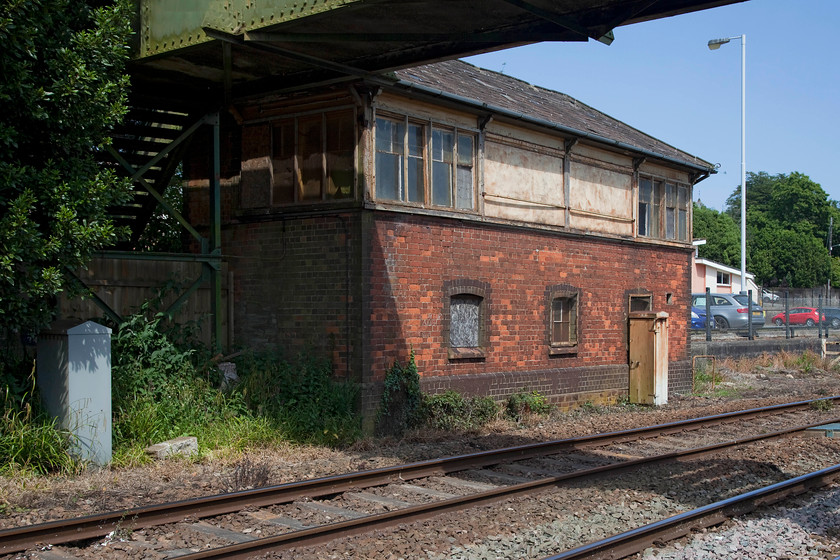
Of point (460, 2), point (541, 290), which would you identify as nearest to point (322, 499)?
point (460, 2)

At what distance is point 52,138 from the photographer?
9133 mm

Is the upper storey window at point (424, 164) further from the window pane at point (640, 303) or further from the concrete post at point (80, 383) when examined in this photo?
the window pane at point (640, 303)

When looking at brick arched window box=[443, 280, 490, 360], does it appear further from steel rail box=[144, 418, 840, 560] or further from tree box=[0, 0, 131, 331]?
tree box=[0, 0, 131, 331]

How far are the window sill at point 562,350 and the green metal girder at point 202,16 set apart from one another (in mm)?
9092

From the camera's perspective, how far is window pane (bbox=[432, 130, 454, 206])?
45.6 feet

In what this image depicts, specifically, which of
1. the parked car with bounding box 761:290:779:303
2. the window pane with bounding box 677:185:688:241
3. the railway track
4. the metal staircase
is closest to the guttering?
the window pane with bounding box 677:185:688:241

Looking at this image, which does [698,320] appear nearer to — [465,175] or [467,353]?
[467,353]

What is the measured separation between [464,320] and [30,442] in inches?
297

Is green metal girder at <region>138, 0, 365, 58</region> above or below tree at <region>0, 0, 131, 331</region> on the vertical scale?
above

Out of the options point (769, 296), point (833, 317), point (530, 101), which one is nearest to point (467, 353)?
point (530, 101)

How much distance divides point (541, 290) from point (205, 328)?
253 inches

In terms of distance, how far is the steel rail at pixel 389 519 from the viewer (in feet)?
20.5

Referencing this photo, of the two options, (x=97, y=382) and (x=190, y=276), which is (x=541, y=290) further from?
(x=97, y=382)

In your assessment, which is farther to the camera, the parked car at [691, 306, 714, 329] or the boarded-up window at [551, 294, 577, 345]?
the parked car at [691, 306, 714, 329]
